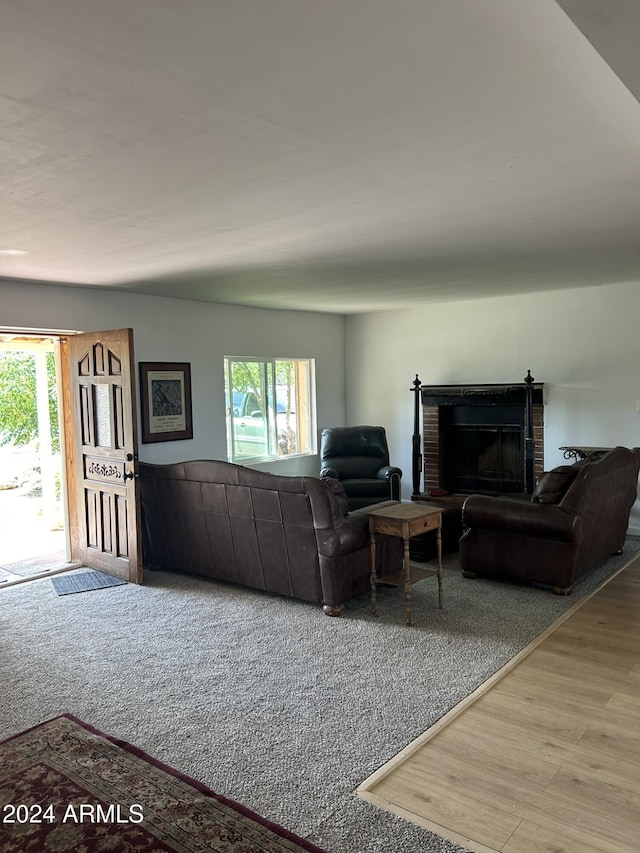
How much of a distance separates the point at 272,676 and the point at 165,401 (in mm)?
3501

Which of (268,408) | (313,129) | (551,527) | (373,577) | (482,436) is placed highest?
(313,129)

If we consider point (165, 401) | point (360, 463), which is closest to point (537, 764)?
point (165, 401)

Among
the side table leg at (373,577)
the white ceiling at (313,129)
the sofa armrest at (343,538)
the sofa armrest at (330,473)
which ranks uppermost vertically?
the white ceiling at (313,129)

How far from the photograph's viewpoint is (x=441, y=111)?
206 centimetres

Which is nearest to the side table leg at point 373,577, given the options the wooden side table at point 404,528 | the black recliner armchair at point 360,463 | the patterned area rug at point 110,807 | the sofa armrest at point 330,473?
the wooden side table at point 404,528

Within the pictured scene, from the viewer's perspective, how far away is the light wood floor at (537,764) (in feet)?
7.27

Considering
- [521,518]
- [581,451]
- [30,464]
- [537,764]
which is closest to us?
[537,764]

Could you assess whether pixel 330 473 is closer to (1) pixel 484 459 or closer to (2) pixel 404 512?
(1) pixel 484 459

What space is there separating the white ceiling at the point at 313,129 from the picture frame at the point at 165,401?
1880 mm

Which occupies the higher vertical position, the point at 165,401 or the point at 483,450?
the point at 165,401

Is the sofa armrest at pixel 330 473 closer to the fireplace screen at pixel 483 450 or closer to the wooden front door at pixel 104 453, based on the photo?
the fireplace screen at pixel 483 450

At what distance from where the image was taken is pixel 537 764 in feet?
8.55

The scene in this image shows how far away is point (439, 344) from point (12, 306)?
462 cm

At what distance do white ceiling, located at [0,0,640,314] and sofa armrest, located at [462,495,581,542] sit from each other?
6.01 ft
